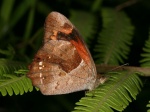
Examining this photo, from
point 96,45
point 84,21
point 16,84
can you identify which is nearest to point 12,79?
point 16,84

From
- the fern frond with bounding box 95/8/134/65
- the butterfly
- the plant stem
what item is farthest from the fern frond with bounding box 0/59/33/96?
the fern frond with bounding box 95/8/134/65

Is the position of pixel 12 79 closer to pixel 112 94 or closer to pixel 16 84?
pixel 16 84

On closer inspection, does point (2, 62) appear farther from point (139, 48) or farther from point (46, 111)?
point (139, 48)

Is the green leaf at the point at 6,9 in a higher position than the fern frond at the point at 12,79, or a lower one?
higher

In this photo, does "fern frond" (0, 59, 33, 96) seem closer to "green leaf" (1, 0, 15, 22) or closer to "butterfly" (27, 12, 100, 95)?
"butterfly" (27, 12, 100, 95)

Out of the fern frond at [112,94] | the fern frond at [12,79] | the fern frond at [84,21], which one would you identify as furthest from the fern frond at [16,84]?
the fern frond at [84,21]

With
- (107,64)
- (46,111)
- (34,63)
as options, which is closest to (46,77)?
(34,63)

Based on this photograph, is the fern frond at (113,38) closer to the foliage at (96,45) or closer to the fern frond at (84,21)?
the foliage at (96,45)

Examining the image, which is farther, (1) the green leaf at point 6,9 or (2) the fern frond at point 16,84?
(1) the green leaf at point 6,9
